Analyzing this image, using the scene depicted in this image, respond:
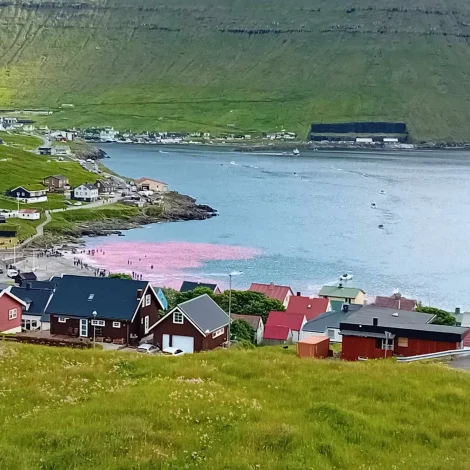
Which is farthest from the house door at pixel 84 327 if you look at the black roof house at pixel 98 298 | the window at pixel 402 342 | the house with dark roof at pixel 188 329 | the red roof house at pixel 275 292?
the red roof house at pixel 275 292

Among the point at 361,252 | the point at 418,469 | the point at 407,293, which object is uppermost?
the point at 361,252

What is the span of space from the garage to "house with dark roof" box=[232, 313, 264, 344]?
29.9ft

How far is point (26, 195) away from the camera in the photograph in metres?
110

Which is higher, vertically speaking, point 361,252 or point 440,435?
point 361,252

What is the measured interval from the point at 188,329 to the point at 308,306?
18998 millimetres

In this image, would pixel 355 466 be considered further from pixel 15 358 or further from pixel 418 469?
pixel 15 358

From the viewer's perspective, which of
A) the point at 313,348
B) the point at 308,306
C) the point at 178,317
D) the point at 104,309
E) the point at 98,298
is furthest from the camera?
the point at 308,306

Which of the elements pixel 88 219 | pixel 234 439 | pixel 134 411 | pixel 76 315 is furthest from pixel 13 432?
pixel 88 219

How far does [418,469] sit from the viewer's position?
10438 millimetres

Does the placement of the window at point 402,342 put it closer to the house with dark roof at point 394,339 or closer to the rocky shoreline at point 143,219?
the house with dark roof at point 394,339

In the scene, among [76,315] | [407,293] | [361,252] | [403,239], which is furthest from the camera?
[403,239]

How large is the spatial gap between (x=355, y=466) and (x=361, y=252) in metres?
88.7

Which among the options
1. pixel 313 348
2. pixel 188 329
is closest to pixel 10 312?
pixel 188 329

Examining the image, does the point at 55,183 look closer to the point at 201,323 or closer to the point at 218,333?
the point at 218,333
